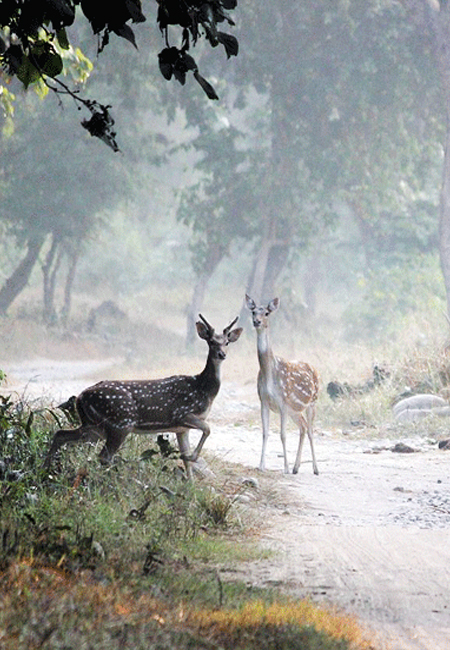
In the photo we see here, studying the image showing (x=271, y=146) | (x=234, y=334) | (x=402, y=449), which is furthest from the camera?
(x=271, y=146)

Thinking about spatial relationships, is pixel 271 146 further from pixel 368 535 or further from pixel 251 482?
pixel 368 535

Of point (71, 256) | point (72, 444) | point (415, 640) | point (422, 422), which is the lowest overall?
point (415, 640)

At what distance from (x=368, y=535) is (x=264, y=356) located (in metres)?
4.41

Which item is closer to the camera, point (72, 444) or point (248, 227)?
point (72, 444)

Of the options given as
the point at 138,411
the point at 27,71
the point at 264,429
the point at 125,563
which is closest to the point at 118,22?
the point at 27,71

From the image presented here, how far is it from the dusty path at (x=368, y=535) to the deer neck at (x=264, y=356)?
3.60 ft

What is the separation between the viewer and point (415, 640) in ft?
19.3

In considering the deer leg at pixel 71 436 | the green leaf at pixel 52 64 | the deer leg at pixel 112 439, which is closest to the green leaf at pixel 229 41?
the green leaf at pixel 52 64

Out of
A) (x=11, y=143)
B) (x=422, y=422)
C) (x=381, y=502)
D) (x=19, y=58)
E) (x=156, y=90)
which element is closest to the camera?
(x=19, y=58)

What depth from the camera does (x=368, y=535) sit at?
8.88 m

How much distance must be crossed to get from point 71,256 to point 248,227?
25.2 ft

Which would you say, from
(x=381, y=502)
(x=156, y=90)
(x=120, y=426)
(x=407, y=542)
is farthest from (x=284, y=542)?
(x=156, y=90)

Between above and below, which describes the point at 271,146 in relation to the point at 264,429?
above

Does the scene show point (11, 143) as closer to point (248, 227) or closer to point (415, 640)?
point (248, 227)
